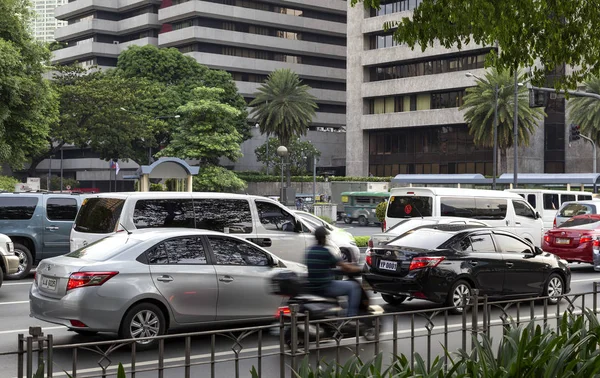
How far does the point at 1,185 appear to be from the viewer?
133 feet

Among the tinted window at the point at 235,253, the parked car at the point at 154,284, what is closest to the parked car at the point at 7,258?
the parked car at the point at 154,284

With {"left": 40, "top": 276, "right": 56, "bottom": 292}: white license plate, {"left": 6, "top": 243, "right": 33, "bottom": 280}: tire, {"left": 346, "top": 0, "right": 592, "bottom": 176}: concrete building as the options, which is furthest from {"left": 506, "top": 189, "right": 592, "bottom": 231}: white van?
{"left": 346, "top": 0, "right": 592, "bottom": 176}: concrete building

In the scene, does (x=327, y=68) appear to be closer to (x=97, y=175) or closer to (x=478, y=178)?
(x=97, y=175)

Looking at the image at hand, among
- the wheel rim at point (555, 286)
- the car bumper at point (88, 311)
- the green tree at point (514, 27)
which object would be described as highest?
the green tree at point (514, 27)

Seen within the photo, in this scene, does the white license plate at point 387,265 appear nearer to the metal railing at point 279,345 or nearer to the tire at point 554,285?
the metal railing at point 279,345

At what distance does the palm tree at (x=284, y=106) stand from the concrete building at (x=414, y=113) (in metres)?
7.02

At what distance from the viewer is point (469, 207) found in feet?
80.9

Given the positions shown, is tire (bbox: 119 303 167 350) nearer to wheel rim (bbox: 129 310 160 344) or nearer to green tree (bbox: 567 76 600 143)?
wheel rim (bbox: 129 310 160 344)

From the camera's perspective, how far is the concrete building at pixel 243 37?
3531 inches

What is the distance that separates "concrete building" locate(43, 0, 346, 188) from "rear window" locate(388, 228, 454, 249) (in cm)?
7526

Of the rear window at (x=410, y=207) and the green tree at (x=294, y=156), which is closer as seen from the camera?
the rear window at (x=410, y=207)

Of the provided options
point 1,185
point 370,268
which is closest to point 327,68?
point 1,185

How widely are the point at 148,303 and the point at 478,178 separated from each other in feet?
143

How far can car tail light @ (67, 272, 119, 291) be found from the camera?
977 cm
